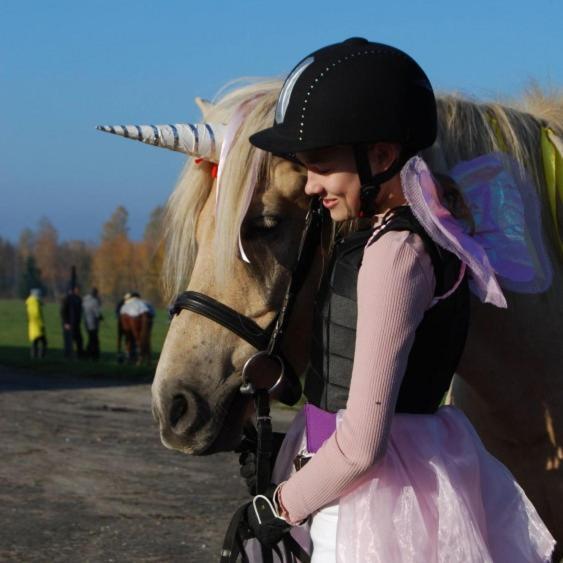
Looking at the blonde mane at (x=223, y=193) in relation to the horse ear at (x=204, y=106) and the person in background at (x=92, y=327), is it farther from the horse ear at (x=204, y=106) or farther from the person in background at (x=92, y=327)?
the person in background at (x=92, y=327)

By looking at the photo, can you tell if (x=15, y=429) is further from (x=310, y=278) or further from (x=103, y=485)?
(x=310, y=278)

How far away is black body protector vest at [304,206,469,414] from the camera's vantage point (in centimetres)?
208

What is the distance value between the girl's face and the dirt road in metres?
3.92

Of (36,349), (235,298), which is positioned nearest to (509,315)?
(235,298)

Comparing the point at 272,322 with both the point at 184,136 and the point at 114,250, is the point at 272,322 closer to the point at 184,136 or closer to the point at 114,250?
the point at 184,136

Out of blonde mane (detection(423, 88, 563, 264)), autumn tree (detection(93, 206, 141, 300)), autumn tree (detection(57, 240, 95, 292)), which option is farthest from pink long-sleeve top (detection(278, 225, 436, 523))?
autumn tree (detection(57, 240, 95, 292))

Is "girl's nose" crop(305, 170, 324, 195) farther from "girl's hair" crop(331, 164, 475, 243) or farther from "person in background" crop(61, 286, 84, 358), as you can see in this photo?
"person in background" crop(61, 286, 84, 358)

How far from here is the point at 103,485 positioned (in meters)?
7.72

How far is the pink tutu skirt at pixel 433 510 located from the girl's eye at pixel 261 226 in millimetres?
760

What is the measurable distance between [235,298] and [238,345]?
13cm

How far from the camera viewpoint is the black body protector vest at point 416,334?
2.08 m

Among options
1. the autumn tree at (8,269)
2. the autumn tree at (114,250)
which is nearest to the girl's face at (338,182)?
the autumn tree at (114,250)

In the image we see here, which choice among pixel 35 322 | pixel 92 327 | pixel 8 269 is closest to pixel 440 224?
pixel 35 322

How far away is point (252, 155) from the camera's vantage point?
8.93 feet
